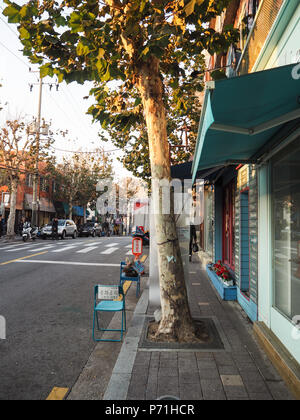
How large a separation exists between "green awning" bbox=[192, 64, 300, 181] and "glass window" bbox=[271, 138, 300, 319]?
0.51 metres

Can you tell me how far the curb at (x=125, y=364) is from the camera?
10.7ft

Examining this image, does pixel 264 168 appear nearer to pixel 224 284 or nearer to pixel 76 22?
pixel 224 284

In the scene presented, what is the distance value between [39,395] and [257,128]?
12.7 feet

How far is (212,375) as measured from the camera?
3.58m

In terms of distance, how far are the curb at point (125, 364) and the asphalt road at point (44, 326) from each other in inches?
19.8

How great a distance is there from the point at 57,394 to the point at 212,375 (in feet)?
5.73

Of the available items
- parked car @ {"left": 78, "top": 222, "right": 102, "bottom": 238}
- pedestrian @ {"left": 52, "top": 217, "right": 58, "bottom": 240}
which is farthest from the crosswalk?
parked car @ {"left": 78, "top": 222, "right": 102, "bottom": 238}

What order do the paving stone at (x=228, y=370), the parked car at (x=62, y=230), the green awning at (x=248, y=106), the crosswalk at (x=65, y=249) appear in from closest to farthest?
the green awning at (x=248, y=106) < the paving stone at (x=228, y=370) < the crosswalk at (x=65, y=249) < the parked car at (x=62, y=230)

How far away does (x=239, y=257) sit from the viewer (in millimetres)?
6727

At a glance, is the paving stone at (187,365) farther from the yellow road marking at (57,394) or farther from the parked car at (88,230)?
the parked car at (88,230)

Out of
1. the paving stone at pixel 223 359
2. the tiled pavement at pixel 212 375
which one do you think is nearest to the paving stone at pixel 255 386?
the tiled pavement at pixel 212 375

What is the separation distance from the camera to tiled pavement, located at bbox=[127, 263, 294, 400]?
10.5 feet

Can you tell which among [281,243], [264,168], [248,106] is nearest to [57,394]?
[281,243]

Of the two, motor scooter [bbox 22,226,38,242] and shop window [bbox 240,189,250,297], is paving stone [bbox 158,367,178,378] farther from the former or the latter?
motor scooter [bbox 22,226,38,242]
